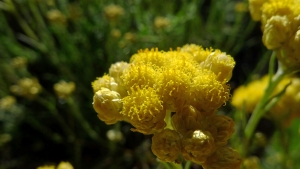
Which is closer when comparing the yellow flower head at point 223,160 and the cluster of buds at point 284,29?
the yellow flower head at point 223,160

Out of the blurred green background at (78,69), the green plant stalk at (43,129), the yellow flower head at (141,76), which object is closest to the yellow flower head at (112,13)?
the blurred green background at (78,69)

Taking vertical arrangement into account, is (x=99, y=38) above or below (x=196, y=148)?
above

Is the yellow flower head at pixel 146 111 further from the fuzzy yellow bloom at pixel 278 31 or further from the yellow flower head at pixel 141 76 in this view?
the fuzzy yellow bloom at pixel 278 31

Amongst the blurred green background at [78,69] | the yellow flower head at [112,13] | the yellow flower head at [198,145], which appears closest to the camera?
the yellow flower head at [198,145]

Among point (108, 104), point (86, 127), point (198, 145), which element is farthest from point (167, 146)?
point (86, 127)

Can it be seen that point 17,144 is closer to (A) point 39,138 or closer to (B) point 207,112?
(A) point 39,138

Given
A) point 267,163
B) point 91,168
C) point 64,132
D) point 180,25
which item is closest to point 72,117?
point 64,132

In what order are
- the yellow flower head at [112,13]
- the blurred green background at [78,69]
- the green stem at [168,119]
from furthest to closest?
the blurred green background at [78,69], the yellow flower head at [112,13], the green stem at [168,119]
